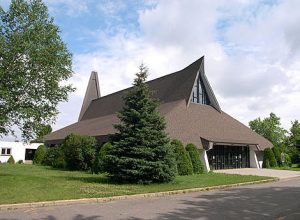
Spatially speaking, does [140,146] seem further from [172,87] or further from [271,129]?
[271,129]

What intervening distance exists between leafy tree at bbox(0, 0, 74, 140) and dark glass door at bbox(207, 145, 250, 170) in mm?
17942

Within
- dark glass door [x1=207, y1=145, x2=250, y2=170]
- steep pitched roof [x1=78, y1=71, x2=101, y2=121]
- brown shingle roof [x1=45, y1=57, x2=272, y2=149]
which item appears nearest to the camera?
brown shingle roof [x1=45, y1=57, x2=272, y2=149]

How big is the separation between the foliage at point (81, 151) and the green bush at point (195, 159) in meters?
7.26

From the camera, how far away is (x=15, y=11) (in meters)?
17.1

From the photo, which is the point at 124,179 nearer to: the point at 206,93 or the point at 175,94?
the point at 175,94

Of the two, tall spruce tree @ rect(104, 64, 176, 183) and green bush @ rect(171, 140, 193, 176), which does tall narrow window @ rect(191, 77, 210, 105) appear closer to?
green bush @ rect(171, 140, 193, 176)

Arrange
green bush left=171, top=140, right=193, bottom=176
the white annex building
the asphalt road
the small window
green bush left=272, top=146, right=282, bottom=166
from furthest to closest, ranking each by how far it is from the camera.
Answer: the small window, the white annex building, green bush left=272, top=146, right=282, bottom=166, green bush left=171, top=140, right=193, bottom=176, the asphalt road

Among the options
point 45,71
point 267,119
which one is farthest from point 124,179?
point 267,119

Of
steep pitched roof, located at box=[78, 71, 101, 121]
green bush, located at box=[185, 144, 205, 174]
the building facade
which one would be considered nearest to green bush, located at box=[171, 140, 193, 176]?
green bush, located at box=[185, 144, 205, 174]

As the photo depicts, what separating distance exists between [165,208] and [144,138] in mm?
7496

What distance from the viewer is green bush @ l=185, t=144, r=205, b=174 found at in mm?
25859

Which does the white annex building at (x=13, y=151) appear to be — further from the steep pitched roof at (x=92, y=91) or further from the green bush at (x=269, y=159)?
the green bush at (x=269, y=159)

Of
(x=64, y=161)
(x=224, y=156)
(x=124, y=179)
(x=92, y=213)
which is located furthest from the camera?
(x=224, y=156)

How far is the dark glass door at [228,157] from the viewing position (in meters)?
32.2
